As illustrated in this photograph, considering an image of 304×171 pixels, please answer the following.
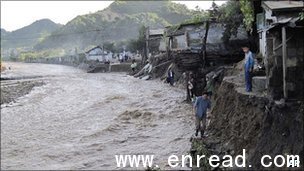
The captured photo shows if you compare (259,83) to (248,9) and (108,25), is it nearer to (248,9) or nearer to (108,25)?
(248,9)

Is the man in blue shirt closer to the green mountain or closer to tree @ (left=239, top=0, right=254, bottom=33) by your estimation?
tree @ (left=239, top=0, right=254, bottom=33)

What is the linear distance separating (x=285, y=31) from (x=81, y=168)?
258 inches

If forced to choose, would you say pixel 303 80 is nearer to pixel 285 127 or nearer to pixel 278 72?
pixel 278 72

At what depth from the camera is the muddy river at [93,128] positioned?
11.9 meters

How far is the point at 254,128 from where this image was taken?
868 cm

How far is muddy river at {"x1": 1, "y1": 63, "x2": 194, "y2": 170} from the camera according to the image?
39.2 ft

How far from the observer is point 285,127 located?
7.46 meters

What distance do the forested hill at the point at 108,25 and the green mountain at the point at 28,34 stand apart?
23.1 m

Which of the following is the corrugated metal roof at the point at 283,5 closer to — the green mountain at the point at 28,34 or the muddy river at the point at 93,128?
the muddy river at the point at 93,128

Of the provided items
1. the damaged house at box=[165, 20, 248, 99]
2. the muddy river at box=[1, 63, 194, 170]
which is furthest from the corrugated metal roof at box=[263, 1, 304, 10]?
the damaged house at box=[165, 20, 248, 99]

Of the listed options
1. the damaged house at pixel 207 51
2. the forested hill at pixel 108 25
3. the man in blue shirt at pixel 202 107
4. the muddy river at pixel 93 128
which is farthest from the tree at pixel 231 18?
the forested hill at pixel 108 25

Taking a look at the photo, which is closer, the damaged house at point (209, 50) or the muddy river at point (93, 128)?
the muddy river at point (93, 128)

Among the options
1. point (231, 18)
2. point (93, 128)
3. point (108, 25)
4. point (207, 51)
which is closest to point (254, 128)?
point (93, 128)

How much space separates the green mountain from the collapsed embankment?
423 ft
